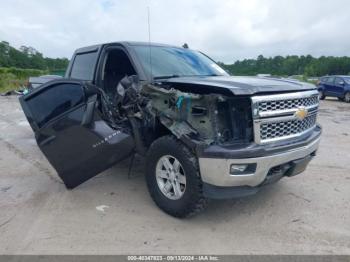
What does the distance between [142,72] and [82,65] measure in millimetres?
1927

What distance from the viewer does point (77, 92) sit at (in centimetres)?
421

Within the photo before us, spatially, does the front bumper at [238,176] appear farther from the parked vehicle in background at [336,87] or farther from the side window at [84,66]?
the parked vehicle in background at [336,87]

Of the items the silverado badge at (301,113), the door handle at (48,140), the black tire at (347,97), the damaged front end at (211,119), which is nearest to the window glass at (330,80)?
the black tire at (347,97)

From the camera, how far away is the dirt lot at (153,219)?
3.16 m

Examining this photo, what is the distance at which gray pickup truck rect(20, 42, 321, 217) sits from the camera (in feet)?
10.7

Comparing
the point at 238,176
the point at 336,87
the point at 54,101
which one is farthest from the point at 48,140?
the point at 336,87

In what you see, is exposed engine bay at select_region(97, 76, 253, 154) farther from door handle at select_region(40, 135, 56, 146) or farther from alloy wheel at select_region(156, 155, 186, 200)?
door handle at select_region(40, 135, 56, 146)

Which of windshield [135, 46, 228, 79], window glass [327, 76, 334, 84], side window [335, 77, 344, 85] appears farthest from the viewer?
window glass [327, 76, 334, 84]

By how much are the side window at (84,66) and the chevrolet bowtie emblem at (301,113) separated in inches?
124

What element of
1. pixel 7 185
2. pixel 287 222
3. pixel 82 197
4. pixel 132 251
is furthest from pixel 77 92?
pixel 287 222

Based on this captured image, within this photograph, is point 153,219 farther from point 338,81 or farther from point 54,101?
point 338,81

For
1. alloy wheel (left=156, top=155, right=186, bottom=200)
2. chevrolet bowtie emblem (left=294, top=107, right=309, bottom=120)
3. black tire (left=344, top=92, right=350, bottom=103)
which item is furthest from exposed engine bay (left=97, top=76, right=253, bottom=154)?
black tire (left=344, top=92, right=350, bottom=103)

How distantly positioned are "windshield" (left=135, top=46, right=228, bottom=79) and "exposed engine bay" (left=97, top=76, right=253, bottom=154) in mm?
399

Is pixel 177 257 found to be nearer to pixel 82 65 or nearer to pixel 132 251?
pixel 132 251
